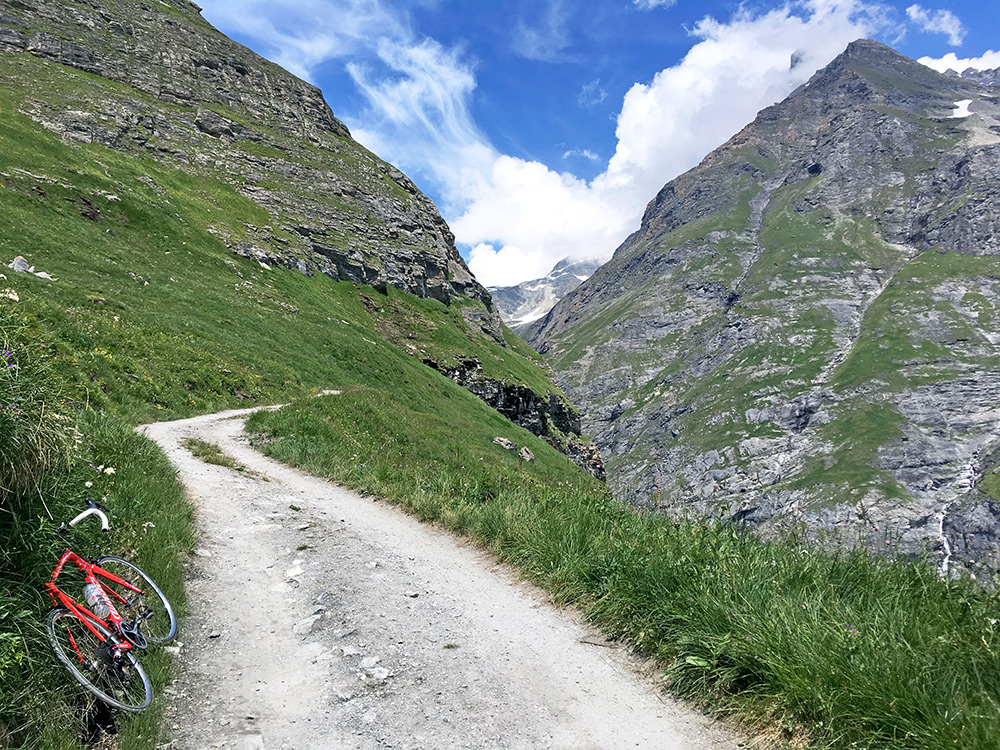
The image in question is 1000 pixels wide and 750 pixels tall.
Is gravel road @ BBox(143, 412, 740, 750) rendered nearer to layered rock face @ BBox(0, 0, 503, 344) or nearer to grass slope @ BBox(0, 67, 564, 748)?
grass slope @ BBox(0, 67, 564, 748)

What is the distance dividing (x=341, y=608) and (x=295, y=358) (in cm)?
3328

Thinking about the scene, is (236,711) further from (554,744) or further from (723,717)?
(723,717)

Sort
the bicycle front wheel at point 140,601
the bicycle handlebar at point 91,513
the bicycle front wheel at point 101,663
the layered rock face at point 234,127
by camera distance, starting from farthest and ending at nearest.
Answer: the layered rock face at point 234,127
the bicycle front wheel at point 140,601
the bicycle handlebar at point 91,513
the bicycle front wheel at point 101,663

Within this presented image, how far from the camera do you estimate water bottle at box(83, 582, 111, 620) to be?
491cm

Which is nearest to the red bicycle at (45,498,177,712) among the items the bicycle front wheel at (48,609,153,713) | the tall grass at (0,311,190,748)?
the bicycle front wheel at (48,609,153,713)

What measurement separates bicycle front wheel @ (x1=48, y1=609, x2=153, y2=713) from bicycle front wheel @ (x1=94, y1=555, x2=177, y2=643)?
0.48 m

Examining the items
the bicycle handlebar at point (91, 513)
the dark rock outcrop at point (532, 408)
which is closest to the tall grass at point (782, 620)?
the bicycle handlebar at point (91, 513)

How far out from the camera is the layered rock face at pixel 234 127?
218 feet

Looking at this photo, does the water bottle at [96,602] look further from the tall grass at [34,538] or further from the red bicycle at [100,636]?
the tall grass at [34,538]

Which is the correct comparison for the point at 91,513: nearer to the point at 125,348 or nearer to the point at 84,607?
the point at 84,607

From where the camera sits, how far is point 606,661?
19.8ft

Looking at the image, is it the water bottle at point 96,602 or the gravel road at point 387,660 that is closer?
the gravel road at point 387,660

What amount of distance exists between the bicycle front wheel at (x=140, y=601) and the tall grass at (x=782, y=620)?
205 inches

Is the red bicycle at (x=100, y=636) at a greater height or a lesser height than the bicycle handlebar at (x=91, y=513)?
lesser
